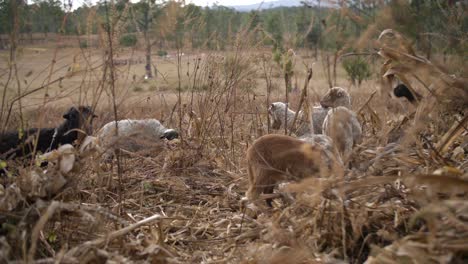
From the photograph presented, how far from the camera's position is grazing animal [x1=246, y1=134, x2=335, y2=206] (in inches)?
105

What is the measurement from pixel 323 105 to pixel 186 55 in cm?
148

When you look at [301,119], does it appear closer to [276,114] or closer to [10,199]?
[276,114]

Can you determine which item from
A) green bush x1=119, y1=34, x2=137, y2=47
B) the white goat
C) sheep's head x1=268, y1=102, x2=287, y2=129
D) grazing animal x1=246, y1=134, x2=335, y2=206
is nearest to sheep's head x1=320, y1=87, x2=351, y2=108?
the white goat

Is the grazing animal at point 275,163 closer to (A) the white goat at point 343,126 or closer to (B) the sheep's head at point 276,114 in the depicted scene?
(A) the white goat at point 343,126

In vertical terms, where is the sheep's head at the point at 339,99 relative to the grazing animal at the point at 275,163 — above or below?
above

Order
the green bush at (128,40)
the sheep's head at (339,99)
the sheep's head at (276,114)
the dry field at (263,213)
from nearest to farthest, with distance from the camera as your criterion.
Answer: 1. the dry field at (263,213)
2. the green bush at (128,40)
3. the sheep's head at (339,99)
4. the sheep's head at (276,114)

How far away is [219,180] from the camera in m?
3.53

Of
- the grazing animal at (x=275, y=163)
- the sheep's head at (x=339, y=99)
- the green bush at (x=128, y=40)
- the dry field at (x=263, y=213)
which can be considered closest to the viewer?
the dry field at (x=263, y=213)

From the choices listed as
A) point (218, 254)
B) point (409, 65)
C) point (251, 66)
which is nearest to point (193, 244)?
point (218, 254)

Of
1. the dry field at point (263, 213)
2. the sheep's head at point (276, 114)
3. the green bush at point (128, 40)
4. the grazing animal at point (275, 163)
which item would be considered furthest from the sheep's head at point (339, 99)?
the green bush at point (128, 40)

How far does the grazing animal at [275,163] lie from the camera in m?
2.68

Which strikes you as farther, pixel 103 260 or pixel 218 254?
pixel 218 254

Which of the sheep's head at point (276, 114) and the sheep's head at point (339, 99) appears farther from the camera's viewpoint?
the sheep's head at point (276, 114)

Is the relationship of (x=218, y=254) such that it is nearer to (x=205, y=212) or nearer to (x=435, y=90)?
(x=205, y=212)
